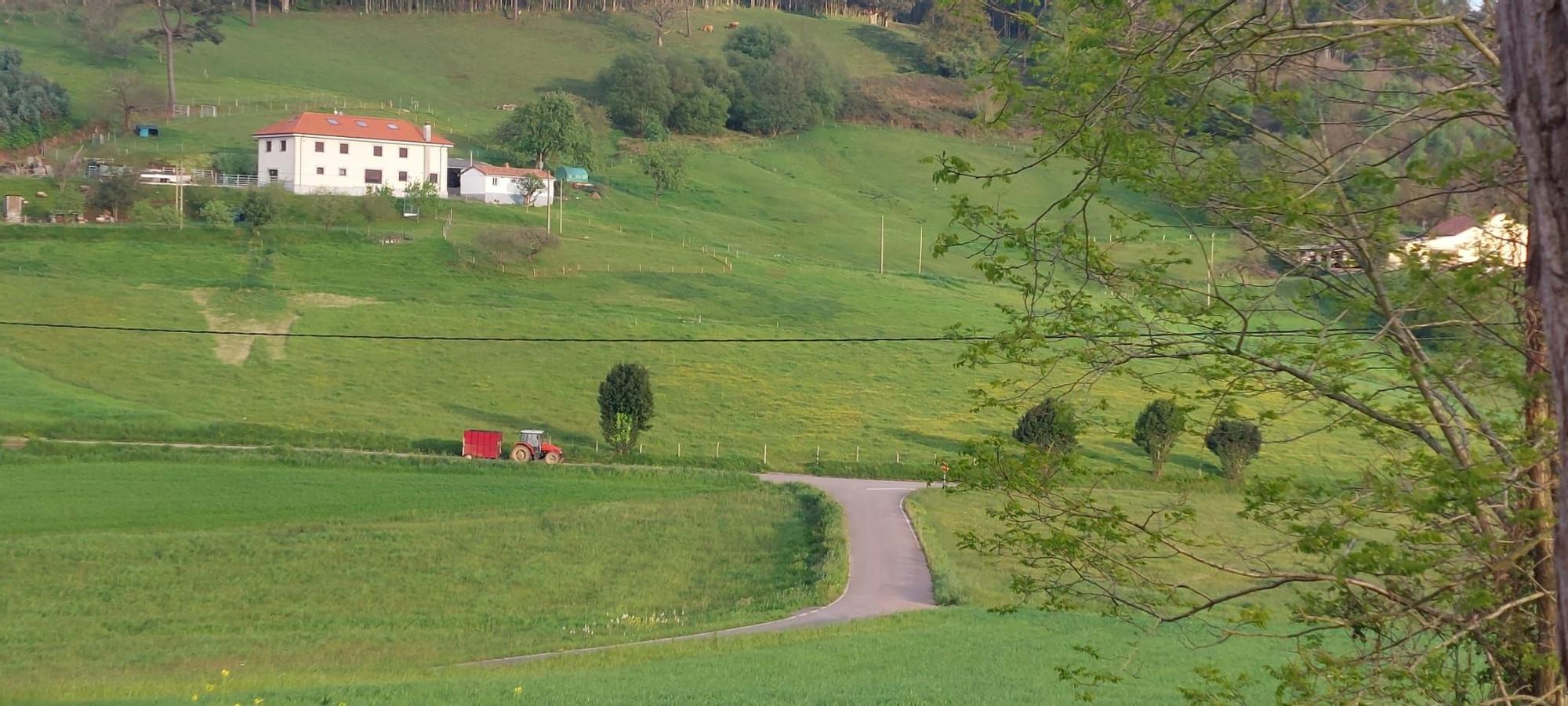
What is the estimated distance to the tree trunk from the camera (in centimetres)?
359

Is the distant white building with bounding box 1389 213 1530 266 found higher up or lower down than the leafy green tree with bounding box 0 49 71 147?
lower down

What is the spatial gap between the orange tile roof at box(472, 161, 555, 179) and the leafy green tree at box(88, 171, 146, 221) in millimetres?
20814

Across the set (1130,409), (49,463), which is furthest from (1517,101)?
(1130,409)

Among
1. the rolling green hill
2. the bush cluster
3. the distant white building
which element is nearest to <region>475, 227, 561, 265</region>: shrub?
the rolling green hill

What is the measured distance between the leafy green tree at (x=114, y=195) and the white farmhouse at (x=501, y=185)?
1980 centimetres

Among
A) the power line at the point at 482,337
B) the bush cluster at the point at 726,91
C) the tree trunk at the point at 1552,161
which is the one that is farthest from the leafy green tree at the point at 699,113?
the tree trunk at the point at 1552,161

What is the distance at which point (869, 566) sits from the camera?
2731cm

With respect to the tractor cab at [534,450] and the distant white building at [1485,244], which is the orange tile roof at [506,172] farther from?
the distant white building at [1485,244]

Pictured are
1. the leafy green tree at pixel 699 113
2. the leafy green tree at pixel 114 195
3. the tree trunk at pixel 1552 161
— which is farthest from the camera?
the leafy green tree at pixel 699 113

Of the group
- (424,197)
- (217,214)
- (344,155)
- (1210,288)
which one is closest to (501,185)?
(344,155)

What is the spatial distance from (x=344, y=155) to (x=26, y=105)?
2539 cm

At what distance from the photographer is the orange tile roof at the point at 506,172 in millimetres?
82500

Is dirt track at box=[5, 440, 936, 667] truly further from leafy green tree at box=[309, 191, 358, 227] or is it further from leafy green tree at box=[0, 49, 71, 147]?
leafy green tree at box=[0, 49, 71, 147]

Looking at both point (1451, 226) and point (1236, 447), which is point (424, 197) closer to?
point (1236, 447)
